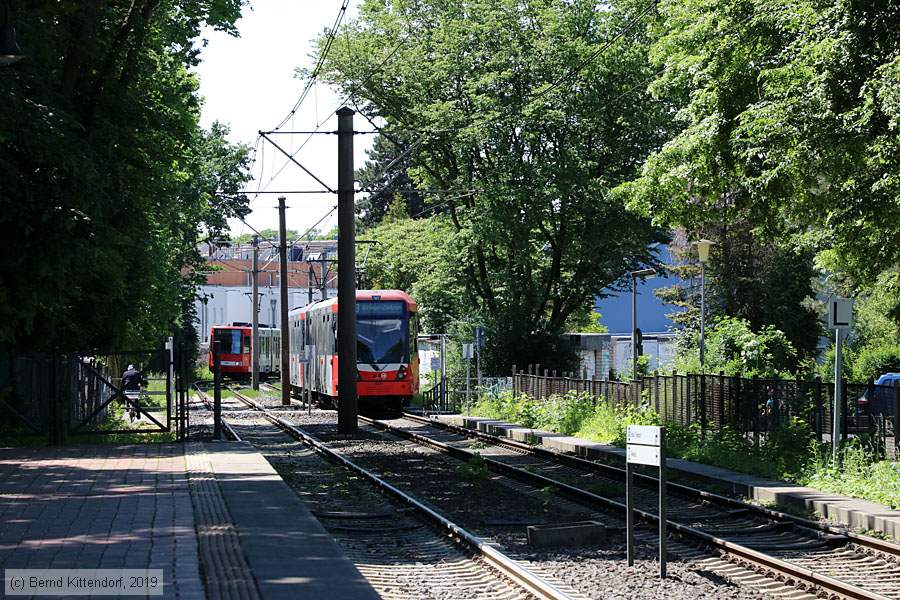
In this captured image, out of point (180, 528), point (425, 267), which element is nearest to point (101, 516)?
point (180, 528)

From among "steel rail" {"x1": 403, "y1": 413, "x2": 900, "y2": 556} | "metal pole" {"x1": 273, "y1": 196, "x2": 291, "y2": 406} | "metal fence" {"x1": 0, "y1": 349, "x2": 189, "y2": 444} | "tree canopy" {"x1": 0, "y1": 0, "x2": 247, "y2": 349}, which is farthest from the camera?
"metal pole" {"x1": 273, "y1": 196, "x2": 291, "y2": 406}

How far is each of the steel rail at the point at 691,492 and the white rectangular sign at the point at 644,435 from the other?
9.41 feet

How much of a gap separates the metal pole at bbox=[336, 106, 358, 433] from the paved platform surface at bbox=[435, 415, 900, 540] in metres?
6.44

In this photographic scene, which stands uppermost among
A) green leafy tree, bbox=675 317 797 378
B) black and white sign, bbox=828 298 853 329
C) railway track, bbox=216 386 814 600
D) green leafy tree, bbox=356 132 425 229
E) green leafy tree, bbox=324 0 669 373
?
green leafy tree, bbox=356 132 425 229

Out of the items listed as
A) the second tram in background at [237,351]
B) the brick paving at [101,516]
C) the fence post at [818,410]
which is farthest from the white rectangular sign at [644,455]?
the second tram in background at [237,351]

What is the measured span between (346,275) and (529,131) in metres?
13.1

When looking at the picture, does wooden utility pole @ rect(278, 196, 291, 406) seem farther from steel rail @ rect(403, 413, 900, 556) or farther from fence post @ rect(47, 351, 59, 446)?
fence post @ rect(47, 351, 59, 446)

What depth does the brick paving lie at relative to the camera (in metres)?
9.89

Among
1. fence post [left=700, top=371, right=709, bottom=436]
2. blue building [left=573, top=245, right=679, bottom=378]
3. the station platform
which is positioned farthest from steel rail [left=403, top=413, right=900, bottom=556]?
blue building [left=573, top=245, right=679, bottom=378]

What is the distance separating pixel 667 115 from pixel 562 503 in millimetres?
27083

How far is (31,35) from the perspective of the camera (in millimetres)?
21641

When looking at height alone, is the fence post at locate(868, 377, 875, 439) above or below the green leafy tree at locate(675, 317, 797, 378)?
below

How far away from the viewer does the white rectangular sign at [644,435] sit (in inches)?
419

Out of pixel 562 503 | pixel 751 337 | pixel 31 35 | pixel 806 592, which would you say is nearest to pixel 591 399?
pixel 751 337
